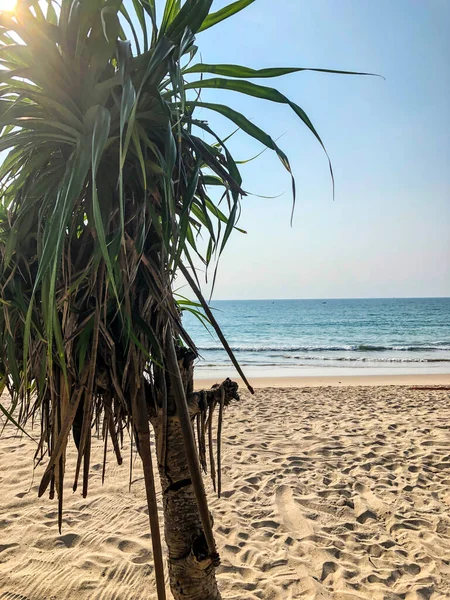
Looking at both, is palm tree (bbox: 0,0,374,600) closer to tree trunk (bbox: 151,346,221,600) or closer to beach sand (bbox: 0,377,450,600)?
tree trunk (bbox: 151,346,221,600)

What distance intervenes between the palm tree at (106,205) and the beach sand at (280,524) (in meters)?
1.59

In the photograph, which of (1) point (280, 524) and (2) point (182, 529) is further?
(1) point (280, 524)

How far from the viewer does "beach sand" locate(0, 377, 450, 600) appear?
2842 mm

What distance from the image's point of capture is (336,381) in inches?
478

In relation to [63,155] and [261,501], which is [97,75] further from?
[261,501]

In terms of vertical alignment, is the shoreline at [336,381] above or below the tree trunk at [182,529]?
→ below

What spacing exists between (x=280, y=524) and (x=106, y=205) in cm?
319

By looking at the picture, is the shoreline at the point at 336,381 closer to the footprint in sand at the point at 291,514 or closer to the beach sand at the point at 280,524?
the beach sand at the point at 280,524

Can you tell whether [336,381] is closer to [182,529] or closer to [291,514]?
[291,514]

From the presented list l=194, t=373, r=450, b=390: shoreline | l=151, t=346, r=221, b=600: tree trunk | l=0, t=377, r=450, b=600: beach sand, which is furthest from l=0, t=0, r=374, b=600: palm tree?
l=194, t=373, r=450, b=390: shoreline

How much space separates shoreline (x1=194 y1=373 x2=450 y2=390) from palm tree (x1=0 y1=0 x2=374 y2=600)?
32.3 ft

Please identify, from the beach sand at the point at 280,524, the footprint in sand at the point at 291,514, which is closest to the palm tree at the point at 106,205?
the beach sand at the point at 280,524

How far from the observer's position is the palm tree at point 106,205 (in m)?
1.08

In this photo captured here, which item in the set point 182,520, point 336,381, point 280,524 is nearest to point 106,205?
point 182,520
